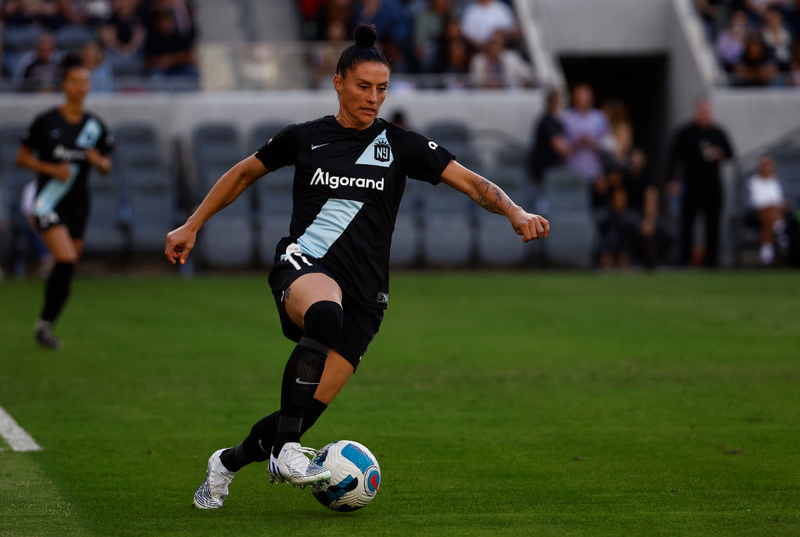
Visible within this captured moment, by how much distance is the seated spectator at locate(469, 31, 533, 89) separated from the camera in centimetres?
2189

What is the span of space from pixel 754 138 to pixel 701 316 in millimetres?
9347

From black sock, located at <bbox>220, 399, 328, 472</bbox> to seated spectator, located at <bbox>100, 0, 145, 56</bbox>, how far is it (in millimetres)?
17071

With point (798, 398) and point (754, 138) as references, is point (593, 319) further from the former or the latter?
point (754, 138)

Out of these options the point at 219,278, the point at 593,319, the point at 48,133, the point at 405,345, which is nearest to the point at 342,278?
the point at 405,345

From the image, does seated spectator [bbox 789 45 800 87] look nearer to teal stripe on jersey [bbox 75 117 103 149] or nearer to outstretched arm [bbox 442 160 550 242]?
teal stripe on jersey [bbox 75 117 103 149]

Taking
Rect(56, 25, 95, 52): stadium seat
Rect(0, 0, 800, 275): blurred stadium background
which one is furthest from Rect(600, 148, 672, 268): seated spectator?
Rect(56, 25, 95, 52): stadium seat

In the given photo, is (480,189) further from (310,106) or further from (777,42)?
(777,42)

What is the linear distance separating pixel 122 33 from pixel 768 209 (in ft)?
36.9

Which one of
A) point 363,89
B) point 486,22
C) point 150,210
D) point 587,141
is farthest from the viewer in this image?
point 486,22

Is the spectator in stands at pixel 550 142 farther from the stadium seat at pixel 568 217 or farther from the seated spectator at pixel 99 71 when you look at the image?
the seated spectator at pixel 99 71

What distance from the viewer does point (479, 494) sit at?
6.04 metres

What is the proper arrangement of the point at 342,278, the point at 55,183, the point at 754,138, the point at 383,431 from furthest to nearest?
the point at 754,138 → the point at 55,183 → the point at 383,431 → the point at 342,278

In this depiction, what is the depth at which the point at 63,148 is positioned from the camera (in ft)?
38.9

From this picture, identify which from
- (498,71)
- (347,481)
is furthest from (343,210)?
(498,71)
